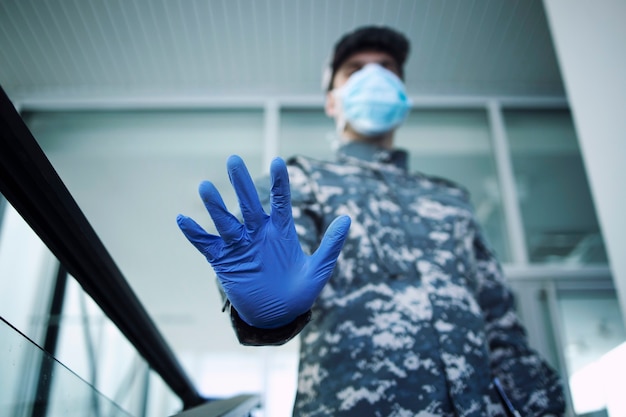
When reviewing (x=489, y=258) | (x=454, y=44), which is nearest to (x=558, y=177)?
(x=454, y=44)

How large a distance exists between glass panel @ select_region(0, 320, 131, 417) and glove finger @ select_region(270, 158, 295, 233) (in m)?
0.33

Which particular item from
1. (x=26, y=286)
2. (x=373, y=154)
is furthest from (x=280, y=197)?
(x=26, y=286)

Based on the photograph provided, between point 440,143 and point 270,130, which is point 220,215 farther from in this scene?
point 440,143

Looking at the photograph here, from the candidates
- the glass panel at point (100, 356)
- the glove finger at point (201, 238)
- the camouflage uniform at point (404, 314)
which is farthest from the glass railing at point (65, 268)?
the glass panel at point (100, 356)

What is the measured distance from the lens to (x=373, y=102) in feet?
4.46

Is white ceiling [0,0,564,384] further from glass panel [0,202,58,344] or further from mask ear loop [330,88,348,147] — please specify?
glass panel [0,202,58,344]

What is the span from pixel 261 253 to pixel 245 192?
0.09 m

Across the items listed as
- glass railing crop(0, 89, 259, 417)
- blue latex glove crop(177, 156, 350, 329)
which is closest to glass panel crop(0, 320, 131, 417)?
glass railing crop(0, 89, 259, 417)

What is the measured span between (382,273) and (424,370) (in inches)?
8.6

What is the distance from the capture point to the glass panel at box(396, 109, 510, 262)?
2.04 meters

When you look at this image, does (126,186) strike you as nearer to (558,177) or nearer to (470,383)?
Result: (470,383)

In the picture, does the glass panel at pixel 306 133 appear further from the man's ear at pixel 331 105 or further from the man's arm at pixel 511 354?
the man's arm at pixel 511 354

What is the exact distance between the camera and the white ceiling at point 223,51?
1703 mm

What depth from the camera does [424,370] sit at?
97 centimetres
